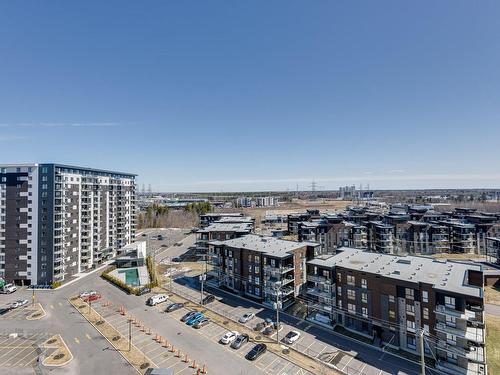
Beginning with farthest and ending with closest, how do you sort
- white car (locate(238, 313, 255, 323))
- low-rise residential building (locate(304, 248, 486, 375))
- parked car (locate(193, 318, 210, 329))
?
1. white car (locate(238, 313, 255, 323))
2. parked car (locate(193, 318, 210, 329))
3. low-rise residential building (locate(304, 248, 486, 375))

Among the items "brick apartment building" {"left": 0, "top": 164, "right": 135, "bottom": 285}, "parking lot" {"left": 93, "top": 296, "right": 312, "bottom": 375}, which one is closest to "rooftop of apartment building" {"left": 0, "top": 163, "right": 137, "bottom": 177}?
"brick apartment building" {"left": 0, "top": 164, "right": 135, "bottom": 285}

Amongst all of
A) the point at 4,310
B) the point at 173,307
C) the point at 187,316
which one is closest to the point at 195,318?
the point at 187,316

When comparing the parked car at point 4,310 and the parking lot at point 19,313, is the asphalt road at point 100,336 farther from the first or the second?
the parked car at point 4,310

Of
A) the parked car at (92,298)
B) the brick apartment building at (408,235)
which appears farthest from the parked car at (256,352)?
the brick apartment building at (408,235)

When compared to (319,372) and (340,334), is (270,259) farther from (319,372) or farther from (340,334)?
(319,372)

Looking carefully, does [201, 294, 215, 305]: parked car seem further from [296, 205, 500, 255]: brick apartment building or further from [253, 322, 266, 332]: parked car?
[296, 205, 500, 255]: brick apartment building

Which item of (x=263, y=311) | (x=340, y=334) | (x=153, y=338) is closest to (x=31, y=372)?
(x=153, y=338)

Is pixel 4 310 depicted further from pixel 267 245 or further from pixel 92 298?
pixel 267 245
